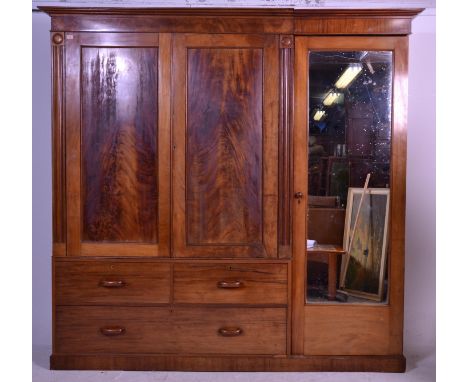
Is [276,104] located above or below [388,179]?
above

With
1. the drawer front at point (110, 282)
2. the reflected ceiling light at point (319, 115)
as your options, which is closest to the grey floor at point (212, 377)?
the drawer front at point (110, 282)

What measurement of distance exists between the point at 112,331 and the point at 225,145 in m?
1.16

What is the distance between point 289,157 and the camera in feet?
8.71

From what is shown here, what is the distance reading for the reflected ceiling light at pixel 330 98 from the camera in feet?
8.71

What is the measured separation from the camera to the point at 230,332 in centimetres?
264

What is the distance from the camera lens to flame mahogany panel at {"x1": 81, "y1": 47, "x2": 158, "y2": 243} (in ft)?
8.63

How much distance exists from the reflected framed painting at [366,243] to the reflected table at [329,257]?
0.16 feet

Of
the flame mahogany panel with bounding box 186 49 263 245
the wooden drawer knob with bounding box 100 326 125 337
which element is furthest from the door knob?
the wooden drawer knob with bounding box 100 326 125 337

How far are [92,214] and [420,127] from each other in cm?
203

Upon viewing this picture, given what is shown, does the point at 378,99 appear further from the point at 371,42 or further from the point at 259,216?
the point at 259,216

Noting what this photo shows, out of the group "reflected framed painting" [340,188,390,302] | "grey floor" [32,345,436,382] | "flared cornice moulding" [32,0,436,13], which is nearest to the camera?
"grey floor" [32,345,436,382]

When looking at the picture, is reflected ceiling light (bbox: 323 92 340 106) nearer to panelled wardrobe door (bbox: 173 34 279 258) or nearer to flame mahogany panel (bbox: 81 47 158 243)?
panelled wardrobe door (bbox: 173 34 279 258)

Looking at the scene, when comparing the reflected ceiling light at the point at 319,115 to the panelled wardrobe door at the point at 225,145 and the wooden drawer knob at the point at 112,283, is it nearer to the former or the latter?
the panelled wardrobe door at the point at 225,145
